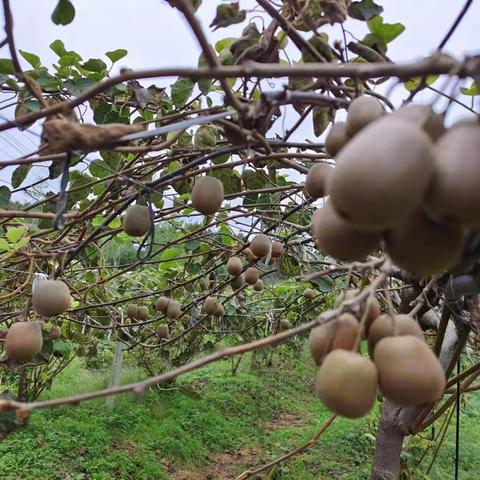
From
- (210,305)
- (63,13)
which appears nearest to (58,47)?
(63,13)

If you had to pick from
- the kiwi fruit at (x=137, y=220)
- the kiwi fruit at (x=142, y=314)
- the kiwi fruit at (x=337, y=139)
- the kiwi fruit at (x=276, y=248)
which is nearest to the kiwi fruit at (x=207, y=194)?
the kiwi fruit at (x=137, y=220)

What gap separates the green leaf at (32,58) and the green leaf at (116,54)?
178mm

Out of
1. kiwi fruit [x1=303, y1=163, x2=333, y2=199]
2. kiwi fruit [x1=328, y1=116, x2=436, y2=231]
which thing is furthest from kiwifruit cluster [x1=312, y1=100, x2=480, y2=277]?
kiwi fruit [x1=303, y1=163, x2=333, y2=199]

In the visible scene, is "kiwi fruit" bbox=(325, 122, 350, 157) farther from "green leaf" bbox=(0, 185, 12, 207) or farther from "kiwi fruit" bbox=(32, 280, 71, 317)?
"green leaf" bbox=(0, 185, 12, 207)

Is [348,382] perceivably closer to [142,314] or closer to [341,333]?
[341,333]

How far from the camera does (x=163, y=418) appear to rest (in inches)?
173

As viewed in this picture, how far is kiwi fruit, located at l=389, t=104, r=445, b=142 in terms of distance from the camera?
375 mm

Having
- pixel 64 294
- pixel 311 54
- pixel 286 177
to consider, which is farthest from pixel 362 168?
pixel 286 177

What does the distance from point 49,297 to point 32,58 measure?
65 centimetres

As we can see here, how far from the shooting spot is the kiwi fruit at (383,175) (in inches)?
12.1

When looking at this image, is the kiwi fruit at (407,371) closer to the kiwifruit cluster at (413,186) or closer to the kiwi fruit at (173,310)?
the kiwifruit cluster at (413,186)

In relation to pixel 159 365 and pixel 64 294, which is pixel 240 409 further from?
pixel 64 294

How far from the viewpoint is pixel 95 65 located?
125 centimetres

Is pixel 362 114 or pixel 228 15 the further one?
pixel 228 15
